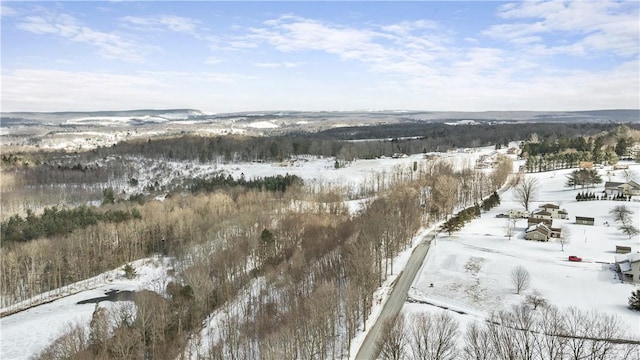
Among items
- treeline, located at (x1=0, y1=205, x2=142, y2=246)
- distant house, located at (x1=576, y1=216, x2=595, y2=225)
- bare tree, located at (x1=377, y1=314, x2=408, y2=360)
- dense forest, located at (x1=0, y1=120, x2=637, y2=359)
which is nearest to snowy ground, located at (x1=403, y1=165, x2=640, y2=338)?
distant house, located at (x1=576, y1=216, x2=595, y2=225)

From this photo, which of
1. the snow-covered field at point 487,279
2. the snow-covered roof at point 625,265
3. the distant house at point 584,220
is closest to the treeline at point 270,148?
the distant house at point 584,220

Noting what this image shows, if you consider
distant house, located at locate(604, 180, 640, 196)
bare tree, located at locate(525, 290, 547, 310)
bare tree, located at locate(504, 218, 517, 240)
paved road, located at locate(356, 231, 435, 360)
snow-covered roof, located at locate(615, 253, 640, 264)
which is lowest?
paved road, located at locate(356, 231, 435, 360)

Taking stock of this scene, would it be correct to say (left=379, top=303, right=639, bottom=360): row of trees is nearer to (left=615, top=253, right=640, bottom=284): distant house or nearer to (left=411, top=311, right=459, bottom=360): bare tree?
(left=411, top=311, right=459, bottom=360): bare tree

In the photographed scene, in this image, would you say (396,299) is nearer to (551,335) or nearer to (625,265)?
(551,335)

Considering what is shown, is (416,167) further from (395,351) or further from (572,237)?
(395,351)

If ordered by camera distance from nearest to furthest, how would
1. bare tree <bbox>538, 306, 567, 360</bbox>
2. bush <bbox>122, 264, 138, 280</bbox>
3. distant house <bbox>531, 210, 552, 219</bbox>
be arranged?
bare tree <bbox>538, 306, 567, 360</bbox> → bush <bbox>122, 264, 138, 280</bbox> → distant house <bbox>531, 210, 552, 219</bbox>

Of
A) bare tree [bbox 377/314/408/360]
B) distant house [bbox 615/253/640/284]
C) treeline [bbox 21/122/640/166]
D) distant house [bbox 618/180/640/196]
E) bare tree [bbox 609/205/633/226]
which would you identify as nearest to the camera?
bare tree [bbox 377/314/408/360]
